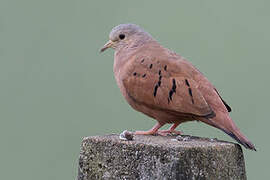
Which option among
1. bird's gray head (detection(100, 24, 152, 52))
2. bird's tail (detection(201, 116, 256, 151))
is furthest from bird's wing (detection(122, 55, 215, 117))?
bird's gray head (detection(100, 24, 152, 52))

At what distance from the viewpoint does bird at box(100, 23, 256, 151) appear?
5.93 metres

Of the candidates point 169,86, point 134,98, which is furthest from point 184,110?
point 134,98

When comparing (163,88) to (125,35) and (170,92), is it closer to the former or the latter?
(170,92)

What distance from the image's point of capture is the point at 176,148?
488 centimetres

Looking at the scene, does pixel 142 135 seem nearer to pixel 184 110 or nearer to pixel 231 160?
pixel 184 110

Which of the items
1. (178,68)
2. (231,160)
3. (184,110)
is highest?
(178,68)

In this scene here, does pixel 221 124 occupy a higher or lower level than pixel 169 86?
lower

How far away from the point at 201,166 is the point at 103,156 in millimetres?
1065

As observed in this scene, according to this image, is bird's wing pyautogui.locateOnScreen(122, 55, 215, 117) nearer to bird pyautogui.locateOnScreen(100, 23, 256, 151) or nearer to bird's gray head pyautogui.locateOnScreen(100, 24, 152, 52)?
bird pyautogui.locateOnScreen(100, 23, 256, 151)

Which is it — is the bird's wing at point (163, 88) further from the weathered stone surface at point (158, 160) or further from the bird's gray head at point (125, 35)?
the bird's gray head at point (125, 35)

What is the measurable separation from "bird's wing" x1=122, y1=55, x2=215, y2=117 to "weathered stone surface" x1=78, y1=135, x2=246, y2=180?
667 millimetres

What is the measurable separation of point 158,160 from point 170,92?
135 cm

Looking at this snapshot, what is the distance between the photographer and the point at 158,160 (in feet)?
16.0

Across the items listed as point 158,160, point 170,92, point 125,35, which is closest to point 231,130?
point 170,92
